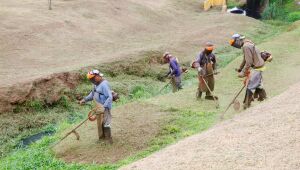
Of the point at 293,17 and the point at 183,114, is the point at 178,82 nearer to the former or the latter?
the point at 183,114

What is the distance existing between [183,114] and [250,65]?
9.24 ft

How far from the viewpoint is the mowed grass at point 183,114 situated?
13.4 meters

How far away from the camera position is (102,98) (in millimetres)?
13844

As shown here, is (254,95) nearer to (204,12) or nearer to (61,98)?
(61,98)

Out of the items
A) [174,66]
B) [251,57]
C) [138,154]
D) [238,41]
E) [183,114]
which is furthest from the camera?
[174,66]

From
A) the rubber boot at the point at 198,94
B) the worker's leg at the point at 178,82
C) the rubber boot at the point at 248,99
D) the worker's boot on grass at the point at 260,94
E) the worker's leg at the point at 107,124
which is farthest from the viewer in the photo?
the worker's leg at the point at 178,82

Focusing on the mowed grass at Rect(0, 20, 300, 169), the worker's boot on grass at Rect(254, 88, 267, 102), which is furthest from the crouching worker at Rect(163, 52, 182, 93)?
the worker's boot on grass at Rect(254, 88, 267, 102)

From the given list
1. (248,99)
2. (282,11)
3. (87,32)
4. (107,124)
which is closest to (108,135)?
(107,124)

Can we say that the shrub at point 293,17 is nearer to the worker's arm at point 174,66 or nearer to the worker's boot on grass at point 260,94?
the worker's arm at point 174,66

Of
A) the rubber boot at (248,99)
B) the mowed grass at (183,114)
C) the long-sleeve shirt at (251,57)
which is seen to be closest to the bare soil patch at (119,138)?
the mowed grass at (183,114)

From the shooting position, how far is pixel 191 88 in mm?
19641

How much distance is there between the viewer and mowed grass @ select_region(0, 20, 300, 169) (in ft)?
43.9

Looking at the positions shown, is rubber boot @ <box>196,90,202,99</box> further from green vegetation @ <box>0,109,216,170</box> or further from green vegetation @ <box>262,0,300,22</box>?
green vegetation @ <box>262,0,300,22</box>

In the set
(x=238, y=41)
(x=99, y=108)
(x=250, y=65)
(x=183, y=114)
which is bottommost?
(x=183, y=114)
